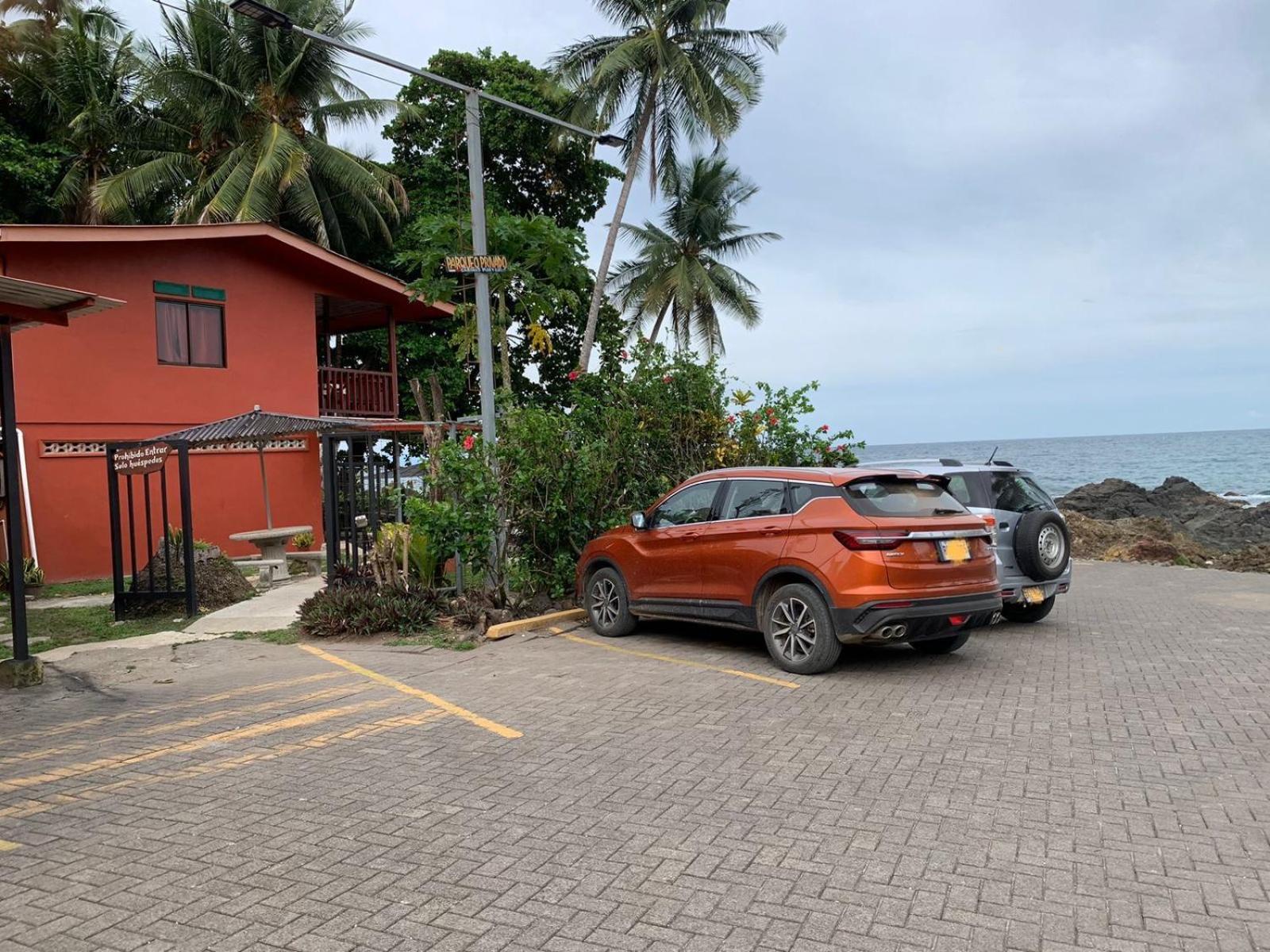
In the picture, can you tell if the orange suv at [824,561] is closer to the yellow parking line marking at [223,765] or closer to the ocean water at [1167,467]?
the yellow parking line marking at [223,765]

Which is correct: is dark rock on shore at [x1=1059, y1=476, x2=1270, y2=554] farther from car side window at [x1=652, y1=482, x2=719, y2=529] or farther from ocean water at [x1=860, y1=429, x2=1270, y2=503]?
car side window at [x1=652, y1=482, x2=719, y2=529]

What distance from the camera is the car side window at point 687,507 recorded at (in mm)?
8790

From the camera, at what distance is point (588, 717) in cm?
645

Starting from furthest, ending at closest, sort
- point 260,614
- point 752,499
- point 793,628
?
point 260,614
point 752,499
point 793,628

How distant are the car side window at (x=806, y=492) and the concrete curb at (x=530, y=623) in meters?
3.52

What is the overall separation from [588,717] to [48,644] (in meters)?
6.94

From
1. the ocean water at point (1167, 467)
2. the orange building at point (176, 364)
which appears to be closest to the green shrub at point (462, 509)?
the orange building at point (176, 364)

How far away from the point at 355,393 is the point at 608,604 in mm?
14018

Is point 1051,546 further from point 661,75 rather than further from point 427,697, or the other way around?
point 661,75

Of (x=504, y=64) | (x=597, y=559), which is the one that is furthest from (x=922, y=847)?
(x=504, y=64)

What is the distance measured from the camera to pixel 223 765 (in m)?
5.52

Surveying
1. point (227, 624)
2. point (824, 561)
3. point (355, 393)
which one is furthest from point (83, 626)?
point (355, 393)

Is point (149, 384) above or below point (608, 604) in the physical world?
above

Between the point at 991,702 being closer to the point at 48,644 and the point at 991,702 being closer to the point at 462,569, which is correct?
the point at 462,569
